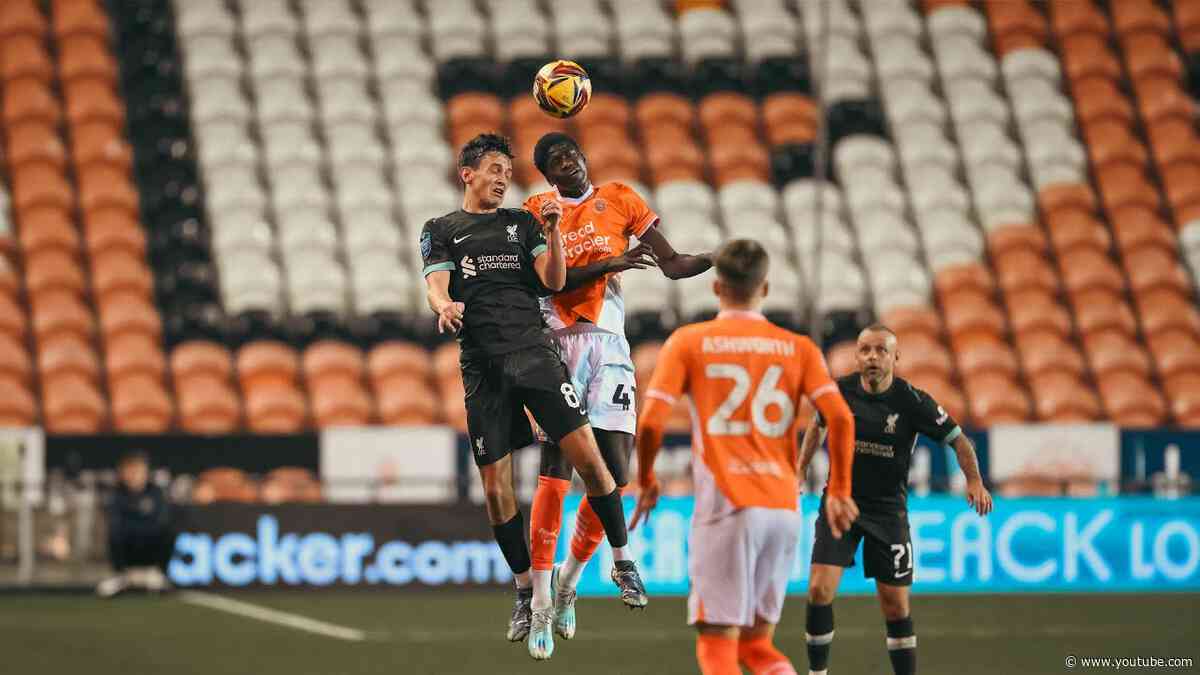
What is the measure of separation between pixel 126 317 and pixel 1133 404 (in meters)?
11.1

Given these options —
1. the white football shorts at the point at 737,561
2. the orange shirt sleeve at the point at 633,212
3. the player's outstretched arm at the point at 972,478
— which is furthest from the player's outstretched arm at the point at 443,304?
the player's outstretched arm at the point at 972,478

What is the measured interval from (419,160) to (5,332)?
549 cm

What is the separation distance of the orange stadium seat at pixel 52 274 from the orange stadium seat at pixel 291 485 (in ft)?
12.6

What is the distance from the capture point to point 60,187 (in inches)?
808

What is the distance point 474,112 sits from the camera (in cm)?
2238

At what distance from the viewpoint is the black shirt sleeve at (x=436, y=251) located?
8625 mm

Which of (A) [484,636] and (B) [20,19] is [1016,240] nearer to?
(A) [484,636]

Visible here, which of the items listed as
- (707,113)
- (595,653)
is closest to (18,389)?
(595,653)

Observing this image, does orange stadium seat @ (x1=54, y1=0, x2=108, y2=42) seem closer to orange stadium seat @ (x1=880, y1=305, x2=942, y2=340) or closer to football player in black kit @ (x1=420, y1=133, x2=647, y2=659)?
orange stadium seat @ (x1=880, y1=305, x2=942, y2=340)

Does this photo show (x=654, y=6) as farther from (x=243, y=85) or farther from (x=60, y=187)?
(x=60, y=187)

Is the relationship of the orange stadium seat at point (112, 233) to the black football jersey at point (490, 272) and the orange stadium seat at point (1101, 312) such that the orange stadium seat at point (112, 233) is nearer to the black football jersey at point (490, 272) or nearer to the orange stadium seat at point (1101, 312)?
the orange stadium seat at point (1101, 312)

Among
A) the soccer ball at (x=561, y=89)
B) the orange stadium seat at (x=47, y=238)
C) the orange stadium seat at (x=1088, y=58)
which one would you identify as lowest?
the soccer ball at (x=561, y=89)

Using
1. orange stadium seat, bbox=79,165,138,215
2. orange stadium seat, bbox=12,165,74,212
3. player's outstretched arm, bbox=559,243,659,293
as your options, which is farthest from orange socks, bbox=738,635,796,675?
orange stadium seat, bbox=12,165,74,212

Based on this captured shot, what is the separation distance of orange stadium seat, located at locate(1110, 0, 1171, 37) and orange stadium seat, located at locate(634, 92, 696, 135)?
6.49 m
